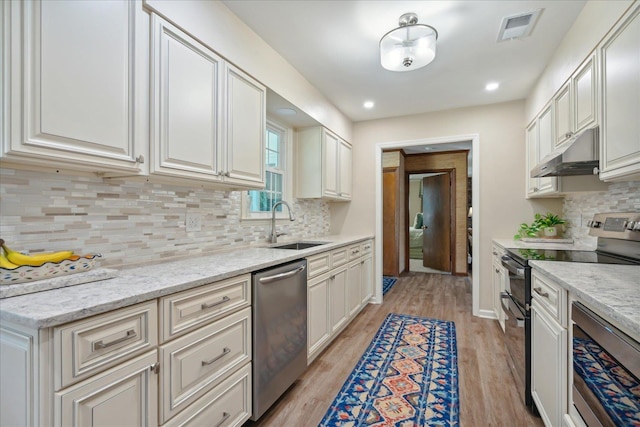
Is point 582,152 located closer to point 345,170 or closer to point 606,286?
point 606,286

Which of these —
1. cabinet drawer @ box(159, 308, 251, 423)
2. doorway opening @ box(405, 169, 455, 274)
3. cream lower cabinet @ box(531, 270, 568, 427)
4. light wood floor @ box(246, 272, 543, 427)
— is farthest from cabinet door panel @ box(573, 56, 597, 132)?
doorway opening @ box(405, 169, 455, 274)

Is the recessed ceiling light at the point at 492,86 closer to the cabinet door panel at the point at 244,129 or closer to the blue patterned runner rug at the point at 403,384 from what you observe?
the cabinet door panel at the point at 244,129

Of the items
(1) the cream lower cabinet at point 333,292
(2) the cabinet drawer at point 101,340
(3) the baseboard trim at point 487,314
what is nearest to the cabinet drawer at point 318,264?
(1) the cream lower cabinet at point 333,292

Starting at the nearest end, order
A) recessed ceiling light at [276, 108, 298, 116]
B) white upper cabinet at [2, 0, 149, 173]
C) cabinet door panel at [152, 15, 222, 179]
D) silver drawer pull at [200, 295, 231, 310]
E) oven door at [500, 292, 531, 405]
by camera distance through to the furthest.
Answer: white upper cabinet at [2, 0, 149, 173] → silver drawer pull at [200, 295, 231, 310] → cabinet door panel at [152, 15, 222, 179] → oven door at [500, 292, 531, 405] → recessed ceiling light at [276, 108, 298, 116]

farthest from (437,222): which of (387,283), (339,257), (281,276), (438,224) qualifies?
(281,276)

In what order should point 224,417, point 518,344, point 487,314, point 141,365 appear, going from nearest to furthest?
point 141,365
point 224,417
point 518,344
point 487,314

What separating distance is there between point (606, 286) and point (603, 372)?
342 mm

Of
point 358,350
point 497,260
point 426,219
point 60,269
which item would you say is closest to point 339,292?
point 358,350

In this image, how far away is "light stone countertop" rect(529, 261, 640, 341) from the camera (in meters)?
0.87

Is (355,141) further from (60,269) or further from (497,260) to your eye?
(60,269)

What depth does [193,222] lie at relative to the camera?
1.98m

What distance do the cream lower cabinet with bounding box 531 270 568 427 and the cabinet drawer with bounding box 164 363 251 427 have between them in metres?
1.45

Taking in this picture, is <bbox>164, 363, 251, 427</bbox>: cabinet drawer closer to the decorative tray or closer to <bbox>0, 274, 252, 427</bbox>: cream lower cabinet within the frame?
<bbox>0, 274, 252, 427</bbox>: cream lower cabinet

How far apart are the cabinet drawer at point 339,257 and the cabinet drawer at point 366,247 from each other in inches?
21.7
